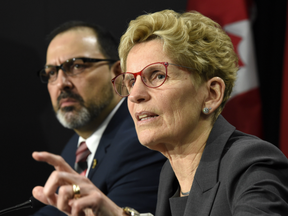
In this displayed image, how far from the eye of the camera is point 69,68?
2104 millimetres

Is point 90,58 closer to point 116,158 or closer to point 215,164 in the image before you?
point 116,158

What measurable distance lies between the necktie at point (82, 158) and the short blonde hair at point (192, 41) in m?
0.94

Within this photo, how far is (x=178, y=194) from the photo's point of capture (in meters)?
1.51

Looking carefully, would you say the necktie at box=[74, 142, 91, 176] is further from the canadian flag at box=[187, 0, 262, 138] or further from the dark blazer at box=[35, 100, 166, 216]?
the canadian flag at box=[187, 0, 262, 138]

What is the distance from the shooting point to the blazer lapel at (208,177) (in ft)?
3.85

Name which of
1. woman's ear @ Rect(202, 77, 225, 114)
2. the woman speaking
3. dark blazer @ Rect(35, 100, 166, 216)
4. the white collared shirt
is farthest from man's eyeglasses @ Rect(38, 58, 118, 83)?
woman's ear @ Rect(202, 77, 225, 114)

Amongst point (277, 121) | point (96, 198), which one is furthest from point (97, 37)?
point (277, 121)

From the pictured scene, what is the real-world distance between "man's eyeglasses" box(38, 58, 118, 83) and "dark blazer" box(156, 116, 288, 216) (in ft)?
3.41

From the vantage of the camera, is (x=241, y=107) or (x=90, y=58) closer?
(x=90, y=58)

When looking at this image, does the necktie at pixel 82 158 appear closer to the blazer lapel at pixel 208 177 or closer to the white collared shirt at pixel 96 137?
the white collared shirt at pixel 96 137

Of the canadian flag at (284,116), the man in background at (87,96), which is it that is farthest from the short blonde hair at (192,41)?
the canadian flag at (284,116)

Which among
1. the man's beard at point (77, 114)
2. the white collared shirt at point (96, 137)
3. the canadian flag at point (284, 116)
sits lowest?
the canadian flag at point (284, 116)

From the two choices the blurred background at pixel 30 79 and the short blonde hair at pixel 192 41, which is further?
the blurred background at pixel 30 79

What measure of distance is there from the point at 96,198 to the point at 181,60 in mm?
601
